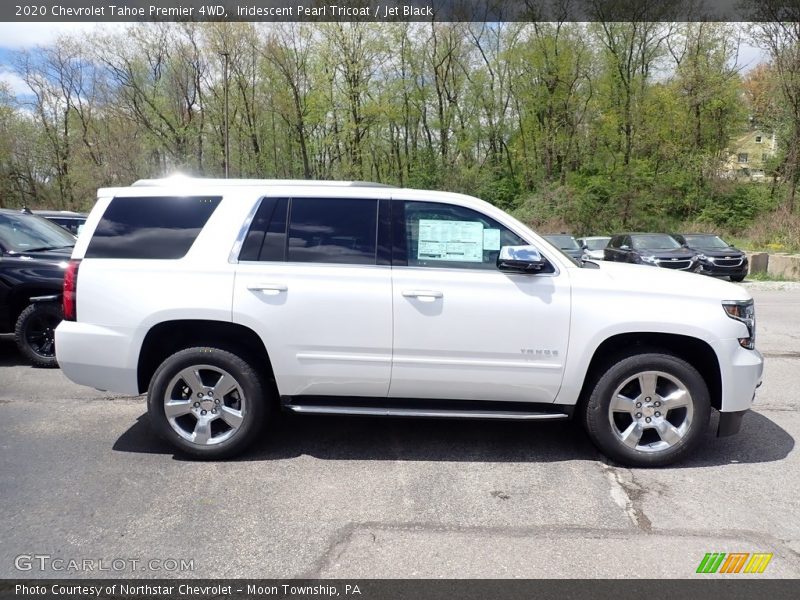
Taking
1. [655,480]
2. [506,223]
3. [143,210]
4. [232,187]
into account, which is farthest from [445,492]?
[143,210]

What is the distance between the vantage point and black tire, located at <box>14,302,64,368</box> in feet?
21.6

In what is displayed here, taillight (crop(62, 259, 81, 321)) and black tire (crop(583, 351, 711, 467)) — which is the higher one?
taillight (crop(62, 259, 81, 321))

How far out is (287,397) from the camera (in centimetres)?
415

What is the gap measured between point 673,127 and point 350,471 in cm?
3946

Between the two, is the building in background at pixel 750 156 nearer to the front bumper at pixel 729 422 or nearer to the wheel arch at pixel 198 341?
the front bumper at pixel 729 422

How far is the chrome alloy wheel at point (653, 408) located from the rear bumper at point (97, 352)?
11.4 feet

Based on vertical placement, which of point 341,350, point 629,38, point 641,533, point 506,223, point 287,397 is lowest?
point 641,533

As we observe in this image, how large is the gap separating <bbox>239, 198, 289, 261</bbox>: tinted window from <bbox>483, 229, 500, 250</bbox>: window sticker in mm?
1461

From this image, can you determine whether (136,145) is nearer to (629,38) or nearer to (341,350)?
(629,38)

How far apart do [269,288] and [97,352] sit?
4.44 ft

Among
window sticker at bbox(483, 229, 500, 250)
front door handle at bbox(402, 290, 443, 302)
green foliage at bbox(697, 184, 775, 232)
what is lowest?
front door handle at bbox(402, 290, 443, 302)

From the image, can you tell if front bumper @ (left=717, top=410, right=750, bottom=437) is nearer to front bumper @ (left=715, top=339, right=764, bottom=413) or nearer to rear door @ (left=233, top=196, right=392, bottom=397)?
front bumper @ (left=715, top=339, right=764, bottom=413)

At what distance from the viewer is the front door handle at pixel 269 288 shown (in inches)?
157

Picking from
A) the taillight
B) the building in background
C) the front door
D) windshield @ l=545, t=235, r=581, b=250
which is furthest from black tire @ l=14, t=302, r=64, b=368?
the building in background
